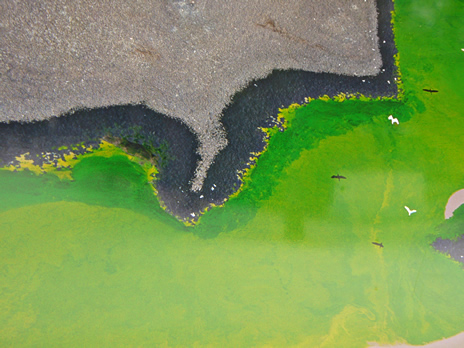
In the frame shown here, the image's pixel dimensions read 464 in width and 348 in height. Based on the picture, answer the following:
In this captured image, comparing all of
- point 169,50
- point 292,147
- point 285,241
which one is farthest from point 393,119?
point 169,50

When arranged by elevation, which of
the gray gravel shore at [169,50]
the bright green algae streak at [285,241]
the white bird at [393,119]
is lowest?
the bright green algae streak at [285,241]

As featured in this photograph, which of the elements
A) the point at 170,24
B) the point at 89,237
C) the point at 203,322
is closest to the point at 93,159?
the point at 89,237

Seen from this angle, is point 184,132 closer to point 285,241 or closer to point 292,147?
point 292,147

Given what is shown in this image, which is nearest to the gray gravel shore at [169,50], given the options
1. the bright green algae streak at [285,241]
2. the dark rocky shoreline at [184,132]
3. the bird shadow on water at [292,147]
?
the dark rocky shoreline at [184,132]

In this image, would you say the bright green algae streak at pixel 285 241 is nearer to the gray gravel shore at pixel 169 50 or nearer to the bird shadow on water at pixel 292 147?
the bird shadow on water at pixel 292 147

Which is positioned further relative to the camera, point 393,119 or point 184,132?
point 393,119

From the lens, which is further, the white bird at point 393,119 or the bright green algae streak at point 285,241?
the white bird at point 393,119

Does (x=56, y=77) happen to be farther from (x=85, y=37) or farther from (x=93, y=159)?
(x=93, y=159)
